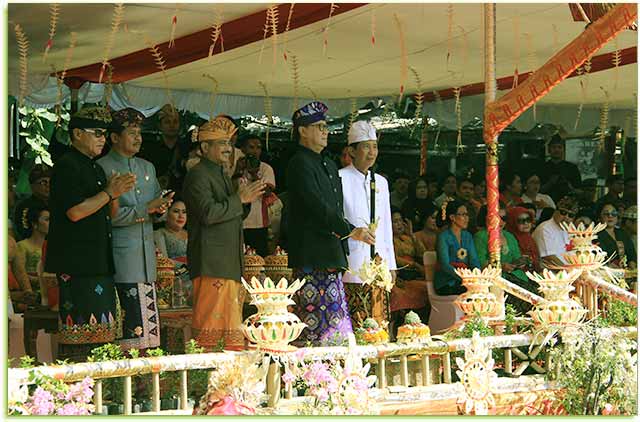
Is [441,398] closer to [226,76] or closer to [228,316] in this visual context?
[228,316]

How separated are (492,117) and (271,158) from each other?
289 centimetres

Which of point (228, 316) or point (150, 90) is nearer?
point (228, 316)

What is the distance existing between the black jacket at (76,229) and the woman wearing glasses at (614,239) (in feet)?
15.3

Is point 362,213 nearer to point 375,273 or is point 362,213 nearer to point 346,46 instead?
point 375,273

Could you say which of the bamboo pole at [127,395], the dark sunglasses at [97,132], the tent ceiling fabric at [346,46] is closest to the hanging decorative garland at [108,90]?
the tent ceiling fabric at [346,46]

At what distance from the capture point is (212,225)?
662cm

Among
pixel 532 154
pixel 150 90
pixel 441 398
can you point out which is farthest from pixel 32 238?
pixel 532 154

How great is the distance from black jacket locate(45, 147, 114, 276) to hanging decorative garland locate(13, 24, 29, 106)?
1.00 metres

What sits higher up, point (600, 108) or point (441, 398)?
point (600, 108)

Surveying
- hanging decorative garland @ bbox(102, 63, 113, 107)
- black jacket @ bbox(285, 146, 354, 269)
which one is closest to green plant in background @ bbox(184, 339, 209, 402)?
black jacket @ bbox(285, 146, 354, 269)

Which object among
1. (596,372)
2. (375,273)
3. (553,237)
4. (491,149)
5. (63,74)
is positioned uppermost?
(63,74)

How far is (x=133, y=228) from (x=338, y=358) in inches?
61.2

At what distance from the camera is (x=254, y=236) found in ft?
28.7

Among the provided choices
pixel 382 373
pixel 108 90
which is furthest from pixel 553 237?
pixel 382 373
